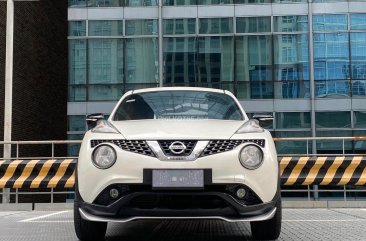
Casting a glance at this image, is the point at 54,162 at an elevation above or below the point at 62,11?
below

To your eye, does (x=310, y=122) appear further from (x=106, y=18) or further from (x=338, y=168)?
(x=338, y=168)

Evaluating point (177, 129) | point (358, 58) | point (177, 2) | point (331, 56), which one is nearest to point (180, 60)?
point (177, 2)

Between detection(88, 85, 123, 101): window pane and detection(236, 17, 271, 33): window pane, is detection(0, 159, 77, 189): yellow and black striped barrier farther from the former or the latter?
detection(236, 17, 271, 33): window pane

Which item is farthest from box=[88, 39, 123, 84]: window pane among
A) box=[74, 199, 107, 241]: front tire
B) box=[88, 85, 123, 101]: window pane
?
box=[74, 199, 107, 241]: front tire

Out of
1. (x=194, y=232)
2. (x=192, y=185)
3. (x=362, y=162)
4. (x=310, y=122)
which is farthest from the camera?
(x=310, y=122)

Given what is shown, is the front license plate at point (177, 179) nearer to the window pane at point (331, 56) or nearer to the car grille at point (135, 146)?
the car grille at point (135, 146)

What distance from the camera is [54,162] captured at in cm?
991

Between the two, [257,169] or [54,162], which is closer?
[257,169]

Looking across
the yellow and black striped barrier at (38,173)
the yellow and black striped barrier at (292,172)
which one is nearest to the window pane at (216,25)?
the yellow and black striped barrier at (292,172)

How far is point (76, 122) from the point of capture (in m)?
22.2

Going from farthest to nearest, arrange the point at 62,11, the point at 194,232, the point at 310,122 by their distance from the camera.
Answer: the point at 62,11
the point at 310,122
the point at 194,232

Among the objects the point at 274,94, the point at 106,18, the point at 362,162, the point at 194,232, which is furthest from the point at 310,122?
the point at 194,232

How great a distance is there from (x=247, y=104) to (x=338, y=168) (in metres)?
11.9

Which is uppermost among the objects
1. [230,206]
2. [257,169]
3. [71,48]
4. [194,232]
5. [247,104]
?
[71,48]
